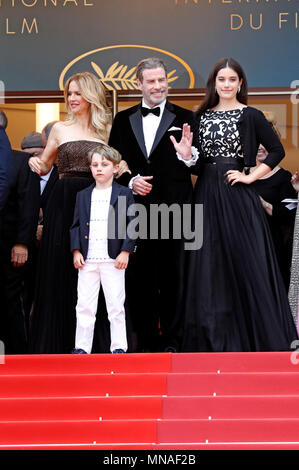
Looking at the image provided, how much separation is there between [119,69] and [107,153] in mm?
2416

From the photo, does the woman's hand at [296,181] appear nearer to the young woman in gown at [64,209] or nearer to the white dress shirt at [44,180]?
the young woman in gown at [64,209]

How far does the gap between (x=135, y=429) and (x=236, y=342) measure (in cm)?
147

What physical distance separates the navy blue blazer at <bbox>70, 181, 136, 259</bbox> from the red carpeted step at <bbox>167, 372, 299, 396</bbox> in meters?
1.08

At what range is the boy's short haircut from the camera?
22.4 feet

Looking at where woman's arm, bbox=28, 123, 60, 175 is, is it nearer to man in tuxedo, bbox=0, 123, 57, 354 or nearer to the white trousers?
man in tuxedo, bbox=0, 123, 57, 354

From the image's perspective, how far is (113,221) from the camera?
6.80 meters

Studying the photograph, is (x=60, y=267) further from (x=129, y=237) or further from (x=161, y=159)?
(x=161, y=159)

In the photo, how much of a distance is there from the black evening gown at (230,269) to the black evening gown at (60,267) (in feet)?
2.67

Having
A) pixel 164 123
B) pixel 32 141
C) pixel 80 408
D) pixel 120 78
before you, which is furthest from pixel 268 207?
pixel 80 408

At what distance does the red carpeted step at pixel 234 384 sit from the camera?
19.4 feet

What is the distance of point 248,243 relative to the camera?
6918 millimetres

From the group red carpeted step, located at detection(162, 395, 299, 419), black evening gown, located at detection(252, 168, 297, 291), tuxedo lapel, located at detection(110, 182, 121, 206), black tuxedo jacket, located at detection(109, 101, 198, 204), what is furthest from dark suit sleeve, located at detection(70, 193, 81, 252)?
black evening gown, located at detection(252, 168, 297, 291)

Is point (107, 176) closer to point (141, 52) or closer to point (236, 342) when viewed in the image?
point (236, 342)
